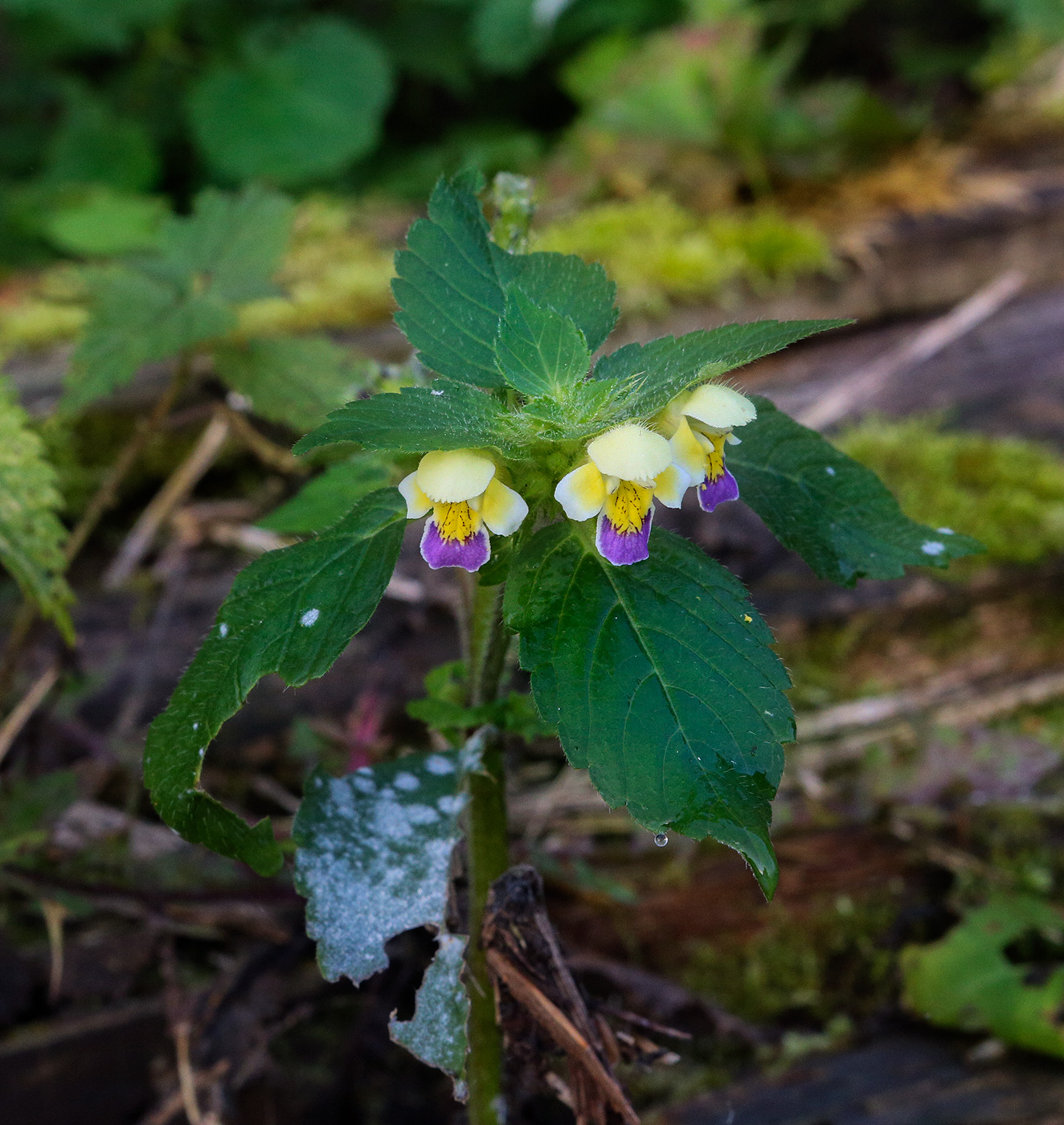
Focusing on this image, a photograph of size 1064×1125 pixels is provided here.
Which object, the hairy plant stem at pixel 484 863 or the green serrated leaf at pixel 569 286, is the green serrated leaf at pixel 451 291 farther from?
the hairy plant stem at pixel 484 863

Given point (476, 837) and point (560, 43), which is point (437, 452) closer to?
point (476, 837)

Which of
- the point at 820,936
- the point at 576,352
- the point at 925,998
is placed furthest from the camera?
the point at 820,936

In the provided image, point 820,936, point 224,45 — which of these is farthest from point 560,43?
point 820,936

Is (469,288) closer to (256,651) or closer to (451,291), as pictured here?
(451,291)

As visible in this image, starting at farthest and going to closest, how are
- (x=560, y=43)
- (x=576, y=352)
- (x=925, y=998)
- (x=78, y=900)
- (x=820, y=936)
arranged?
(x=560, y=43)
(x=820, y=936)
(x=925, y=998)
(x=78, y=900)
(x=576, y=352)

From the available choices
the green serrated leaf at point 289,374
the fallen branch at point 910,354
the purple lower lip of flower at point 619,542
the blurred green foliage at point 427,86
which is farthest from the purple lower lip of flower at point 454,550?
the blurred green foliage at point 427,86

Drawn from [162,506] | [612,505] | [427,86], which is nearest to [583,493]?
[612,505]

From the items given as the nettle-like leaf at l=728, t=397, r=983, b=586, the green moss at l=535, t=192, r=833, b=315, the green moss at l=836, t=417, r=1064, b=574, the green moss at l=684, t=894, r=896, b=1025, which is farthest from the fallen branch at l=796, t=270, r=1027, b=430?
the nettle-like leaf at l=728, t=397, r=983, b=586
